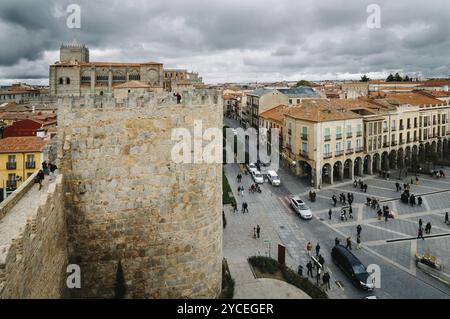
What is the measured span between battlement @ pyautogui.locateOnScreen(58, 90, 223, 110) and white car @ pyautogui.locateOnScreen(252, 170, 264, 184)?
1101 inches

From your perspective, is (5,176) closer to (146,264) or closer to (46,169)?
(46,169)

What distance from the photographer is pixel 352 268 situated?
17.7 meters

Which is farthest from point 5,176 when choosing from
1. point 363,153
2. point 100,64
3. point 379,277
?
point 100,64

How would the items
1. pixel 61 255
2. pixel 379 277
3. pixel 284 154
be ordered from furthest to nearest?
pixel 284 154 < pixel 379 277 < pixel 61 255

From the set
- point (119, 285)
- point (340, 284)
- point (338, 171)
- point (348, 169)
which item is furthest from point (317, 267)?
point (348, 169)

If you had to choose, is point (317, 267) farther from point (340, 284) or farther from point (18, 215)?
point (18, 215)

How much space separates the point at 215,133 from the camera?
10281 millimetres

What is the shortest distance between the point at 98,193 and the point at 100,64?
9444 centimetres

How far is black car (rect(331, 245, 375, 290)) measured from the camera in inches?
665

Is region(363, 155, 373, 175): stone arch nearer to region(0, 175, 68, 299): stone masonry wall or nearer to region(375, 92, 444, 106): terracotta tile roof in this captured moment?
region(375, 92, 444, 106): terracotta tile roof

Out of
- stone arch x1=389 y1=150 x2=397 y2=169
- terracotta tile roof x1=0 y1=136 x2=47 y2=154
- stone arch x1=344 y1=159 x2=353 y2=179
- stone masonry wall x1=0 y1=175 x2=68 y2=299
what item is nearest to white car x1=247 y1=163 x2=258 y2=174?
stone arch x1=344 y1=159 x2=353 y2=179

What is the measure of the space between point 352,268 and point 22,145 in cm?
2412

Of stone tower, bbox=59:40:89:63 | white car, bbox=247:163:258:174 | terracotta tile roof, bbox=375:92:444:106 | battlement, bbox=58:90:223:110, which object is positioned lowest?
white car, bbox=247:163:258:174

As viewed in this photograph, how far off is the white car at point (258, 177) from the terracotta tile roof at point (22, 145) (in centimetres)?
1950
